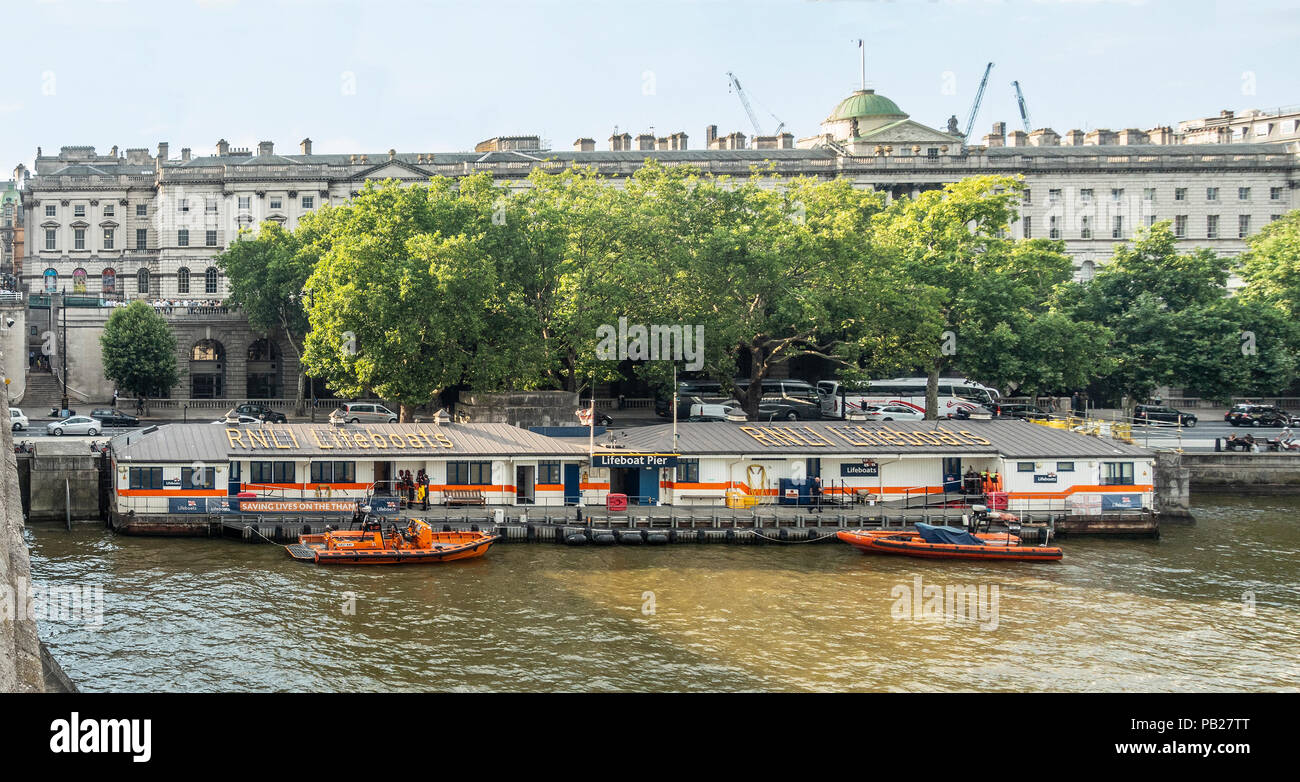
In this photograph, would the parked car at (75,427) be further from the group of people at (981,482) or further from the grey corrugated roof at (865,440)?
the group of people at (981,482)

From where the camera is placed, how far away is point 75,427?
6800 centimetres

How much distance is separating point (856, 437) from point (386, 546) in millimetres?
23707

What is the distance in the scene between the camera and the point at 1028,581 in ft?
146

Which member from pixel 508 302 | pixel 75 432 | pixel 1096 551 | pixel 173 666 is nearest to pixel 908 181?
pixel 508 302

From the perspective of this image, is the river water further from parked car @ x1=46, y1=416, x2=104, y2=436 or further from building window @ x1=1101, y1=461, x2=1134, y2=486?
parked car @ x1=46, y1=416, x2=104, y2=436

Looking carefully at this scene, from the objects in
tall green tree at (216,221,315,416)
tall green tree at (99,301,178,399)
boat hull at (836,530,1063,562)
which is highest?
tall green tree at (216,221,315,416)

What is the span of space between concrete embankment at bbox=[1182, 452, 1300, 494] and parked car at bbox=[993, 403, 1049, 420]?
31.8 feet

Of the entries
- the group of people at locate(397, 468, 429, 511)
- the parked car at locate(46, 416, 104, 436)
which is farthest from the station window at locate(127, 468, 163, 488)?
the parked car at locate(46, 416, 104, 436)

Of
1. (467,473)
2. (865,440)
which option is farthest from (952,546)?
(467,473)

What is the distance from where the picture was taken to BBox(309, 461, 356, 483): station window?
51594mm

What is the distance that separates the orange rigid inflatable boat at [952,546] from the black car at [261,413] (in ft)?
143
